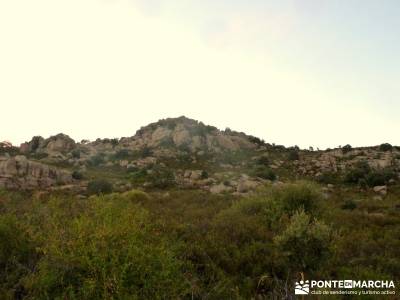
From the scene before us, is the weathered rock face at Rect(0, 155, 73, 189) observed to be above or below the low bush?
below

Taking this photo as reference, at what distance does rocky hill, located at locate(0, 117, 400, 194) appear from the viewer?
33.1m

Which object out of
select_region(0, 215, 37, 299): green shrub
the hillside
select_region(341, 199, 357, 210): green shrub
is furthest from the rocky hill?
select_region(0, 215, 37, 299): green shrub

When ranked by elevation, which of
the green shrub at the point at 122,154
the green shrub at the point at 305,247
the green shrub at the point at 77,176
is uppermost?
the green shrub at the point at 122,154

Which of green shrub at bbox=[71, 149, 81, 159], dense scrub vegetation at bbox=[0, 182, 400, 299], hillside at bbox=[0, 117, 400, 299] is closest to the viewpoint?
dense scrub vegetation at bbox=[0, 182, 400, 299]

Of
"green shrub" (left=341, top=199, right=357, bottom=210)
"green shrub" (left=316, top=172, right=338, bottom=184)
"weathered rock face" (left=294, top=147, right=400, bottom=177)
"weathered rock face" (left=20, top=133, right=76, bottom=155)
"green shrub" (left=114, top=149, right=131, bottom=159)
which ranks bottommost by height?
"green shrub" (left=341, top=199, right=357, bottom=210)

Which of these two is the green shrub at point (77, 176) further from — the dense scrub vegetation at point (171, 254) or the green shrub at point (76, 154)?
the dense scrub vegetation at point (171, 254)

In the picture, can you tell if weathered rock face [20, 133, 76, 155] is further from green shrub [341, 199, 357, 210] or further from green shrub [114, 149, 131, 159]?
green shrub [341, 199, 357, 210]

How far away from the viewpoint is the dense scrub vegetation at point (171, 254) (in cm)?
644

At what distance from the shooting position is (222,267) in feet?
30.4

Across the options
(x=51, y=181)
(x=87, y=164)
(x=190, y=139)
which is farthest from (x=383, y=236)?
(x=190, y=139)

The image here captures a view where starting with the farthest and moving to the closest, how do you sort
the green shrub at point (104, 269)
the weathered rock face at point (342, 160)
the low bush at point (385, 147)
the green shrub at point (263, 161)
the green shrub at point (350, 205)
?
the low bush at point (385, 147) → the green shrub at point (263, 161) → the weathered rock face at point (342, 160) → the green shrub at point (350, 205) → the green shrub at point (104, 269)

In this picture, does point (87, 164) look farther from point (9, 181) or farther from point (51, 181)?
point (9, 181)

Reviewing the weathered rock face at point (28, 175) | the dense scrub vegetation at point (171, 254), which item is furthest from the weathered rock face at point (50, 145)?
the dense scrub vegetation at point (171, 254)

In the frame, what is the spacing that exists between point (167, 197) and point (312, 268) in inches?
707
